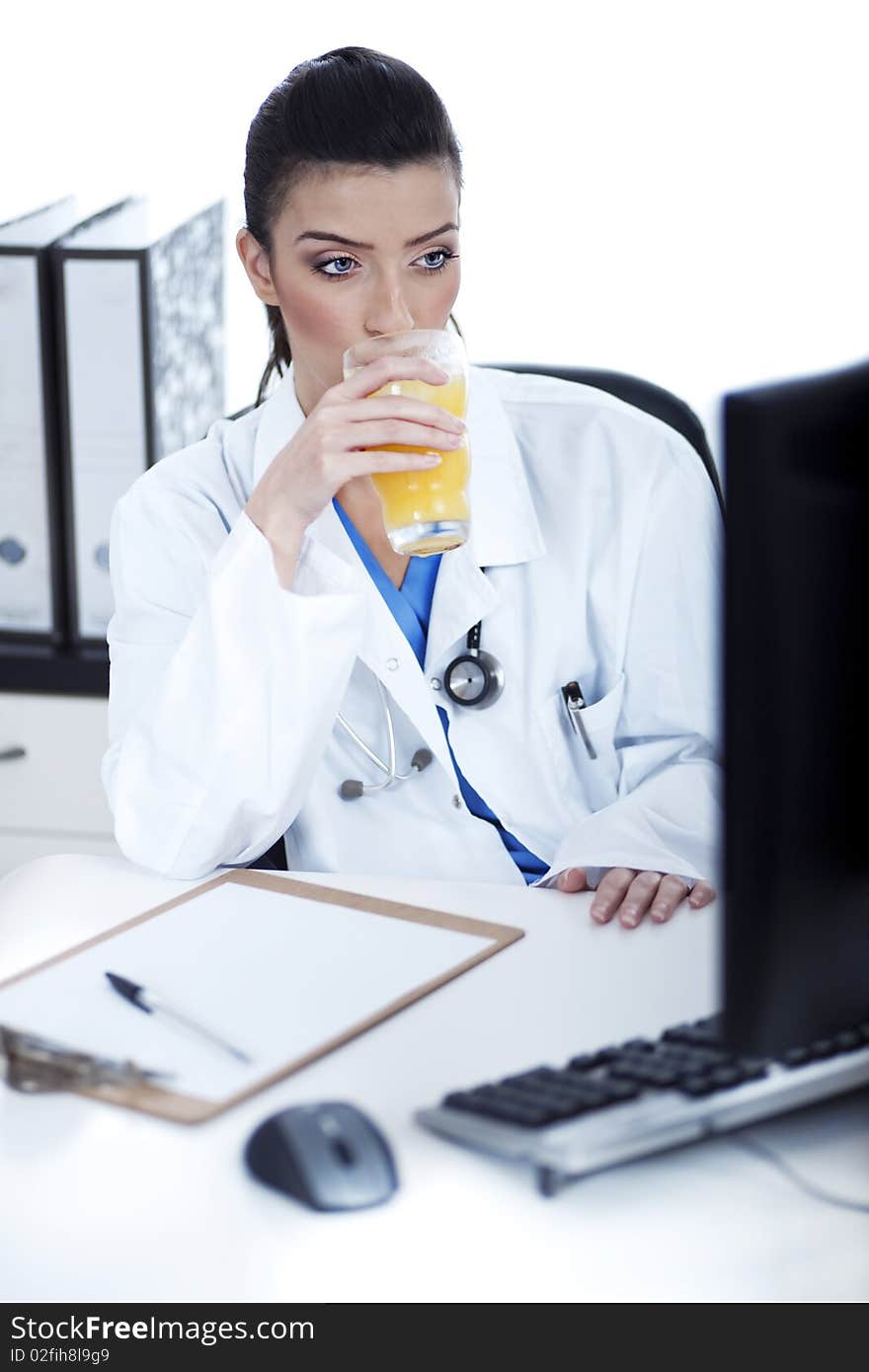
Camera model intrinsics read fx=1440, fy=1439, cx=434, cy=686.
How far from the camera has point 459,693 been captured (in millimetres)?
1389

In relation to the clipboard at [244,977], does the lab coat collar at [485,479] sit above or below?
above

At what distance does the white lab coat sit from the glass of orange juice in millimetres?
74

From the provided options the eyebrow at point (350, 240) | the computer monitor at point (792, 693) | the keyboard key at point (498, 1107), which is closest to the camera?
the computer monitor at point (792, 693)

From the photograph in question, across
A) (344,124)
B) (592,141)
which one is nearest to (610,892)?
(344,124)

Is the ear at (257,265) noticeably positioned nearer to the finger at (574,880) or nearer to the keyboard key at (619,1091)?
the finger at (574,880)

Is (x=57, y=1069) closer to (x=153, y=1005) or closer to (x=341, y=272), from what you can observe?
(x=153, y=1005)

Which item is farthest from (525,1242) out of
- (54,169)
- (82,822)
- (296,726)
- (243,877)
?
(54,169)

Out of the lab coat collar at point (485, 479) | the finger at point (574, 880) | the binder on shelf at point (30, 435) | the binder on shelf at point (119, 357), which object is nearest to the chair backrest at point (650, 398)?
the lab coat collar at point (485, 479)

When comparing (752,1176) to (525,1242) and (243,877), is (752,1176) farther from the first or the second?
(243,877)

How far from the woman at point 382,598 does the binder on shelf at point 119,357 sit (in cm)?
48

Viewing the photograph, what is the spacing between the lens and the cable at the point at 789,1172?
2.23ft

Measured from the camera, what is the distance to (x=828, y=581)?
628 millimetres

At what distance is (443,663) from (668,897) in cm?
41

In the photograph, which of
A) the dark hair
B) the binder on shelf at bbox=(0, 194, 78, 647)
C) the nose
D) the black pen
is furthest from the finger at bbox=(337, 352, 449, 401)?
the binder on shelf at bbox=(0, 194, 78, 647)
